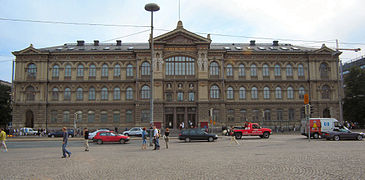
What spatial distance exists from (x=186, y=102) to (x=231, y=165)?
40.8 metres

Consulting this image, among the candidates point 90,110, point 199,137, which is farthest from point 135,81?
point 199,137

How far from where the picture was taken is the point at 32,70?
55094mm

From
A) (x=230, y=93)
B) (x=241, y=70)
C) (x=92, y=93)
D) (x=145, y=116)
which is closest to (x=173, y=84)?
(x=145, y=116)

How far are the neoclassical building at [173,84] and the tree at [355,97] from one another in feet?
7.59

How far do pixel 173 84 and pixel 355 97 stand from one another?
1323 inches

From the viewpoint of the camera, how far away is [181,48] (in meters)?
54.4

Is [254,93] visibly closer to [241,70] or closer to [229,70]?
[241,70]

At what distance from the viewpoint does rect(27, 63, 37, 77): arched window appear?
5494 centimetres

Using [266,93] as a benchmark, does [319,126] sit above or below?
below

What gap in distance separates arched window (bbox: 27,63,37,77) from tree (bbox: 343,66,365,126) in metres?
58.8

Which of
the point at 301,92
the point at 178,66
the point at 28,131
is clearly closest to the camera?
the point at 28,131

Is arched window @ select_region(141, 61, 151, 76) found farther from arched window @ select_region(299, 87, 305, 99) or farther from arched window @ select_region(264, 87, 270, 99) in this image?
arched window @ select_region(299, 87, 305, 99)

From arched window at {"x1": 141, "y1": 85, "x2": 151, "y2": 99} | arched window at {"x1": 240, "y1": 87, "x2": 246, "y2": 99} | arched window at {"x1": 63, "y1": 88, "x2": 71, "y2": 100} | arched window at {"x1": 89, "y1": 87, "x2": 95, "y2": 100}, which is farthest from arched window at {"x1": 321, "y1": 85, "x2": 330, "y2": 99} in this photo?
arched window at {"x1": 63, "y1": 88, "x2": 71, "y2": 100}

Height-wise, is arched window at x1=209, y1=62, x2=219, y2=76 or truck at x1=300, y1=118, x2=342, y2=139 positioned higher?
arched window at x1=209, y1=62, x2=219, y2=76
